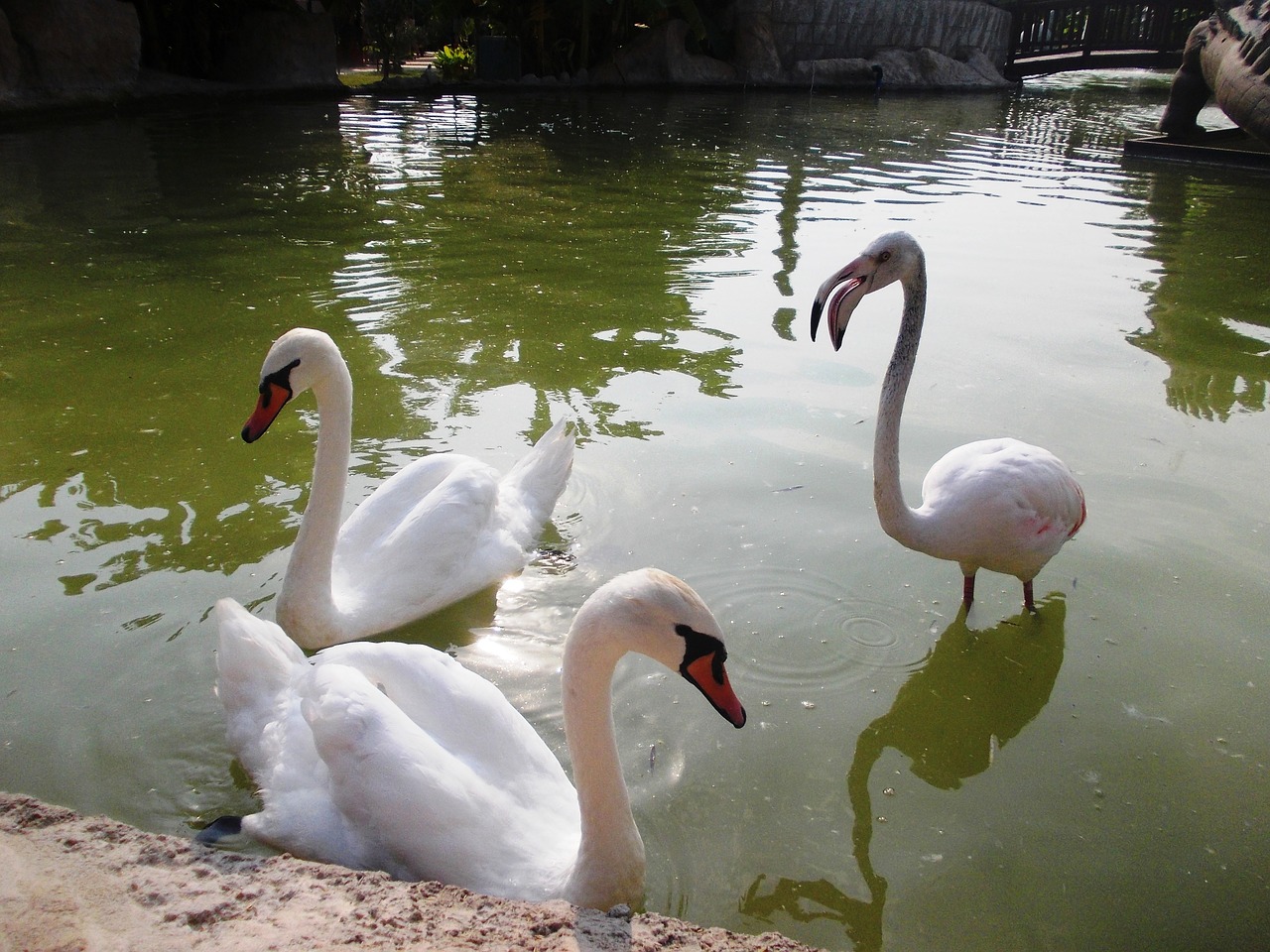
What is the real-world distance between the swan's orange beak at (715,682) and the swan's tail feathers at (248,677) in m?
1.43

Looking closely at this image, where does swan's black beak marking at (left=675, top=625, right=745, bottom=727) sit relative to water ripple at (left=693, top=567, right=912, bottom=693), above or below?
above

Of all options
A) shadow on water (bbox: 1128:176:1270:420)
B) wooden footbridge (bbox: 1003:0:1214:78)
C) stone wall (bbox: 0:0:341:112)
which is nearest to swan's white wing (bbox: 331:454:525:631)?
shadow on water (bbox: 1128:176:1270:420)

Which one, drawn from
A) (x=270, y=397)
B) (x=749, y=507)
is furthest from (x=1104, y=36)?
(x=270, y=397)

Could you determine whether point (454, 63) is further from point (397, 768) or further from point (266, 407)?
point (397, 768)

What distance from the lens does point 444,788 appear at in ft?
8.21

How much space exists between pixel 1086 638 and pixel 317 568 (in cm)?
290

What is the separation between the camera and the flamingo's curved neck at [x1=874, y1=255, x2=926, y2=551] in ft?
11.8

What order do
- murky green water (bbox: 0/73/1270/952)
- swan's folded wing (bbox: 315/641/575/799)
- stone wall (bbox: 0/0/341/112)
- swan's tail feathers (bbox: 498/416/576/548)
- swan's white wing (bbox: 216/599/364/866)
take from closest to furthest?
swan's white wing (bbox: 216/599/364/866)
swan's folded wing (bbox: 315/641/575/799)
murky green water (bbox: 0/73/1270/952)
swan's tail feathers (bbox: 498/416/576/548)
stone wall (bbox: 0/0/341/112)

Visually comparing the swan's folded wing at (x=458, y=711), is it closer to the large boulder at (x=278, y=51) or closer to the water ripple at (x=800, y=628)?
the water ripple at (x=800, y=628)

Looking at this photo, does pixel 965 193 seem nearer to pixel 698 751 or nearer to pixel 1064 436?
pixel 1064 436

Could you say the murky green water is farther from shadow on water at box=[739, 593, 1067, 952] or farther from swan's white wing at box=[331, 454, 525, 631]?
swan's white wing at box=[331, 454, 525, 631]

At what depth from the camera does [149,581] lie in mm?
3922

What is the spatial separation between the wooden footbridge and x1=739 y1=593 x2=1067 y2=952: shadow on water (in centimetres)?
2723

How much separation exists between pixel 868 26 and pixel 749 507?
2473cm
